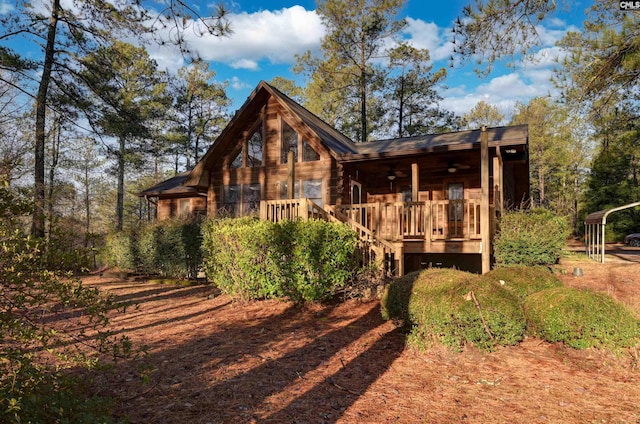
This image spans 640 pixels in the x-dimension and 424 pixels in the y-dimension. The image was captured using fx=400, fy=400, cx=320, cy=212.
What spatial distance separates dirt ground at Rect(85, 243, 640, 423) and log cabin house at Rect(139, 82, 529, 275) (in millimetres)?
4821

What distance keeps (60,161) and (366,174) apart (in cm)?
2581

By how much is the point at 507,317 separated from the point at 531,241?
5.86 metres

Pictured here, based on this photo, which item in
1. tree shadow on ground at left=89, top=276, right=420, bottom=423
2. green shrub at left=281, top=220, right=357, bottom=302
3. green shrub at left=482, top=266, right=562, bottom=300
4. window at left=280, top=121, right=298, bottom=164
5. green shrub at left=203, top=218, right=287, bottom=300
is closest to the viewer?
tree shadow on ground at left=89, top=276, right=420, bottom=423

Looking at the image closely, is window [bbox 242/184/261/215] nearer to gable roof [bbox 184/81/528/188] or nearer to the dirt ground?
gable roof [bbox 184/81/528/188]

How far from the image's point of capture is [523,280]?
647 cm

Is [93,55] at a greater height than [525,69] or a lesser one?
greater

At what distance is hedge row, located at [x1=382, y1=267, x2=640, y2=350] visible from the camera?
501 cm

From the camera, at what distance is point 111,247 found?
1738 cm

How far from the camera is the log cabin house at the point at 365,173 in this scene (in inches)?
450

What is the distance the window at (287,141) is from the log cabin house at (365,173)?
38mm

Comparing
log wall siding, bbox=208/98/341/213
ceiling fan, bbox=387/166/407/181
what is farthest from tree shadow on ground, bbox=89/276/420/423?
ceiling fan, bbox=387/166/407/181

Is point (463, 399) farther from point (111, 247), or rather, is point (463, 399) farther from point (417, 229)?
point (111, 247)

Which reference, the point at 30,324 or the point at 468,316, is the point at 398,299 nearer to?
the point at 468,316

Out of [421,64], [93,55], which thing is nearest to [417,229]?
[93,55]
